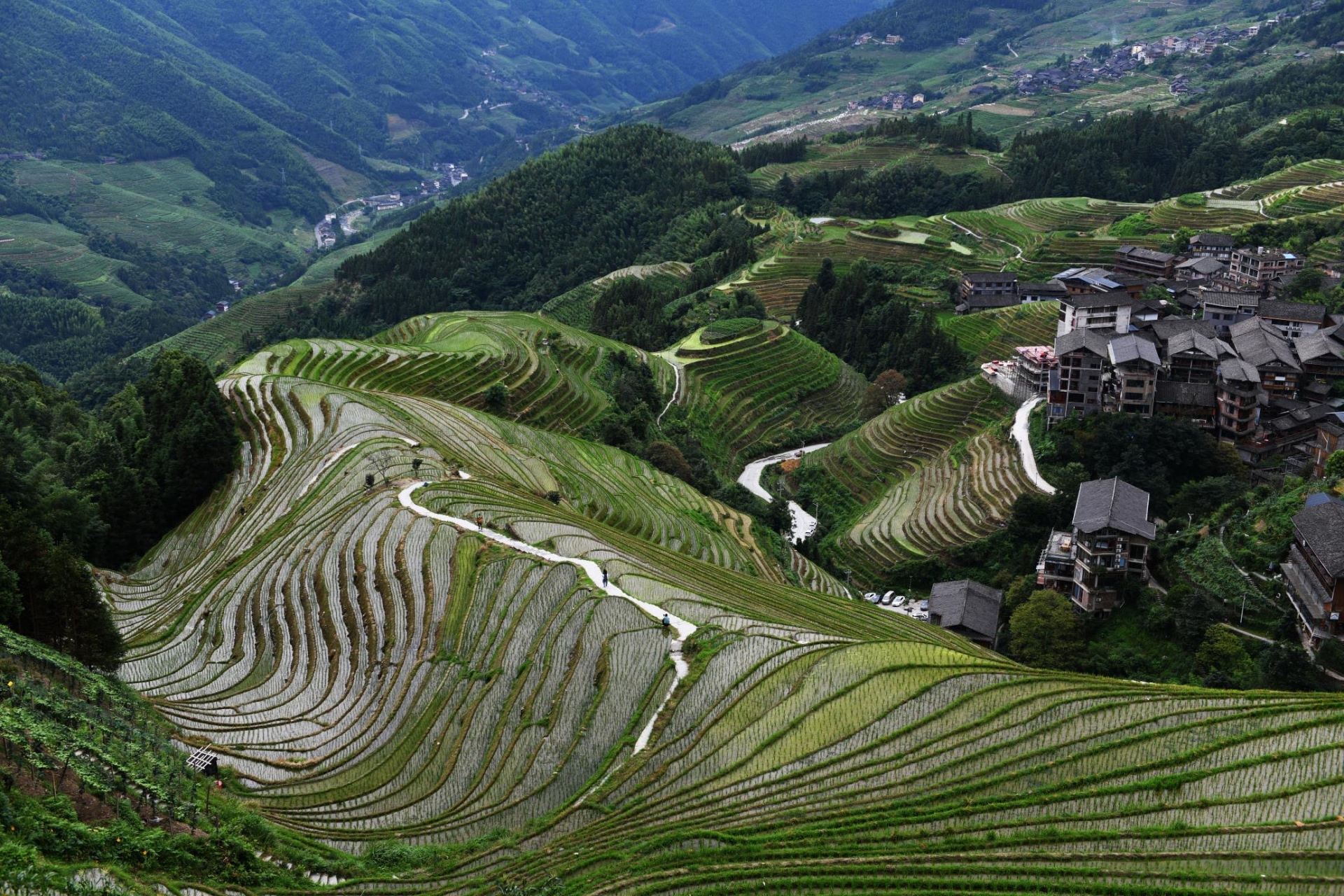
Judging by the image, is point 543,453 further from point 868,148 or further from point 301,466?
point 868,148

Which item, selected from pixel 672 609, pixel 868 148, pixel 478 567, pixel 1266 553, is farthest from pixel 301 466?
pixel 868 148

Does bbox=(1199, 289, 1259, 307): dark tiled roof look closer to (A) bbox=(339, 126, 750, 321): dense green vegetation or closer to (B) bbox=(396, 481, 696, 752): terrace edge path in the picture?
(B) bbox=(396, 481, 696, 752): terrace edge path

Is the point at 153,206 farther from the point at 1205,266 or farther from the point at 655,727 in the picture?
the point at 655,727

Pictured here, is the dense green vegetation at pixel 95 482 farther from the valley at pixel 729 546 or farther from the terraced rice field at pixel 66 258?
the terraced rice field at pixel 66 258

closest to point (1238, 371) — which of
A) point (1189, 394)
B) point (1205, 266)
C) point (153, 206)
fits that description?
point (1189, 394)

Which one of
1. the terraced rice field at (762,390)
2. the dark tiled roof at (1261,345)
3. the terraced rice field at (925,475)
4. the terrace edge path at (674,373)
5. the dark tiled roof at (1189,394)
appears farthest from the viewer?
the terraced rice field at (762,390)

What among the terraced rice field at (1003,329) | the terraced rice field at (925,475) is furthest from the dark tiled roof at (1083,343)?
the terraced rice field at (1003,329)
